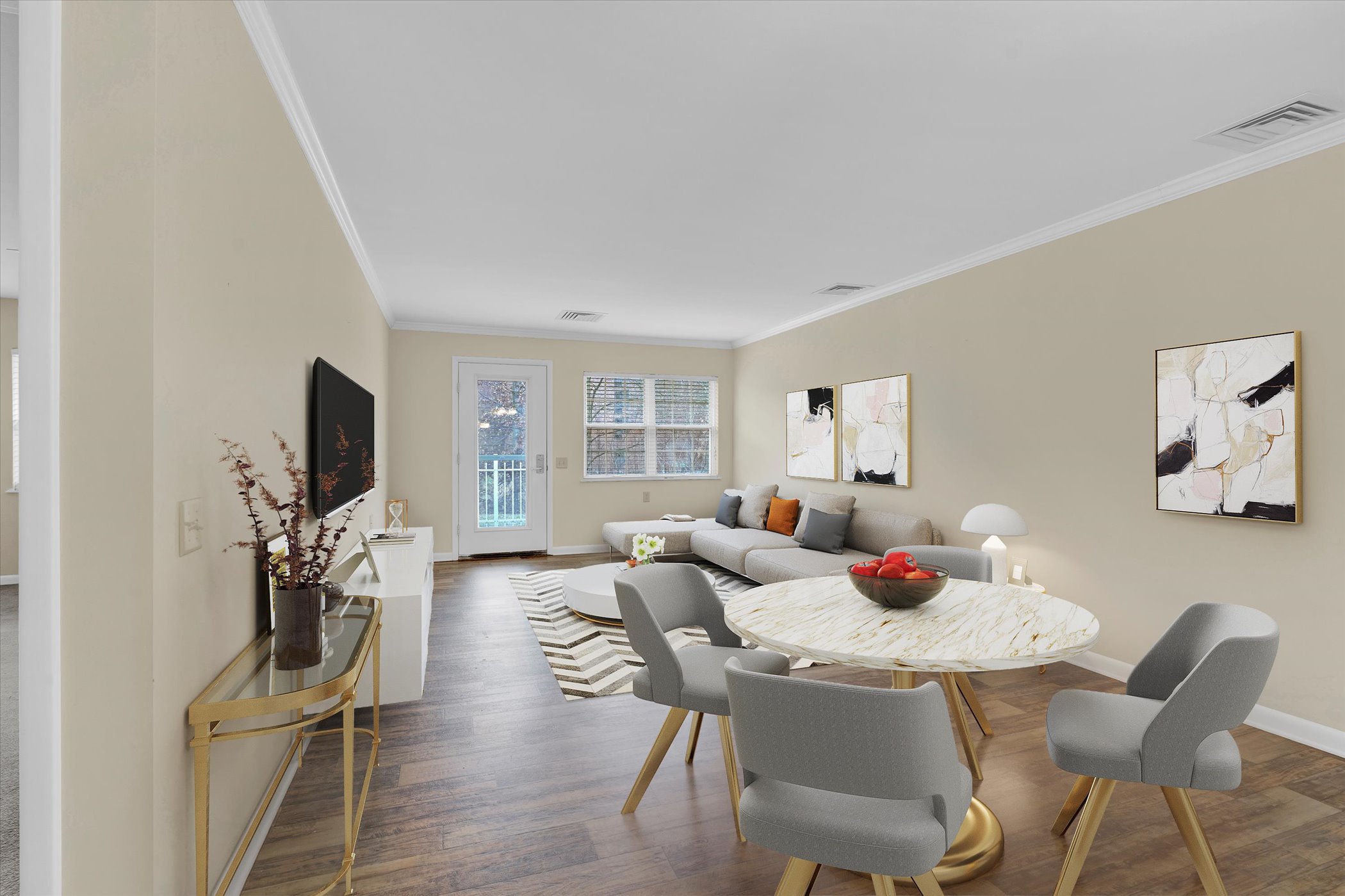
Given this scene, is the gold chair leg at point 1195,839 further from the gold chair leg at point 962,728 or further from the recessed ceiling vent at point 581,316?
the recessed ceiling vent at point 581,316

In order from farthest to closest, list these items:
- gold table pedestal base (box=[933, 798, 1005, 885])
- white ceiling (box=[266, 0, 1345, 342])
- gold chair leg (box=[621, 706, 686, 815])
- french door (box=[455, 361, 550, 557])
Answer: french door (box=[455, 361, 550, 557]), gold chair leg (box=[621, 706, 686, 815]), white ceiling (box=[266, 0, 1345, 342]), gold table pedestal base (box=[933, 798, 1005, 885])

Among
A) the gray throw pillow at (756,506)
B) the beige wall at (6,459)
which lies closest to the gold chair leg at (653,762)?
the gray throw pillow at (756,506)

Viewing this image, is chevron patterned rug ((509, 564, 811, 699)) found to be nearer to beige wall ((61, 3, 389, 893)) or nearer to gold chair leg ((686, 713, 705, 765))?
gold chair leg ((686, 713, 705, 765))

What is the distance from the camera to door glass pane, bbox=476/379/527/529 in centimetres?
721

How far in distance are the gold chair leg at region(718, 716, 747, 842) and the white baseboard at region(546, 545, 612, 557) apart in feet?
17.3

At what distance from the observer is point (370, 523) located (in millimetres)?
5238

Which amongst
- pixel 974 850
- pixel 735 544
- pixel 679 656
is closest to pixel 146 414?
pixel 679 656

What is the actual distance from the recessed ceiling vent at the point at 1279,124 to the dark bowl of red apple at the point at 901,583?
7.54 ft

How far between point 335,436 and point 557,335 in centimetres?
435

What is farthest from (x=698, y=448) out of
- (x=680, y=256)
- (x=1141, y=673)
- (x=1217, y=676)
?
(x=1217, y=676)

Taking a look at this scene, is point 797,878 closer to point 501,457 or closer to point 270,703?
point 270,703

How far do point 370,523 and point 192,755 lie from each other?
382 cm

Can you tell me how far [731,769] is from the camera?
2.21m

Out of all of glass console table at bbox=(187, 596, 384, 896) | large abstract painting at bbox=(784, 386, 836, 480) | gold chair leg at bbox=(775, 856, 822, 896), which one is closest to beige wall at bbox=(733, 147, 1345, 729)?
large abstract painting at bbox=(784, 386, 836, 480)
